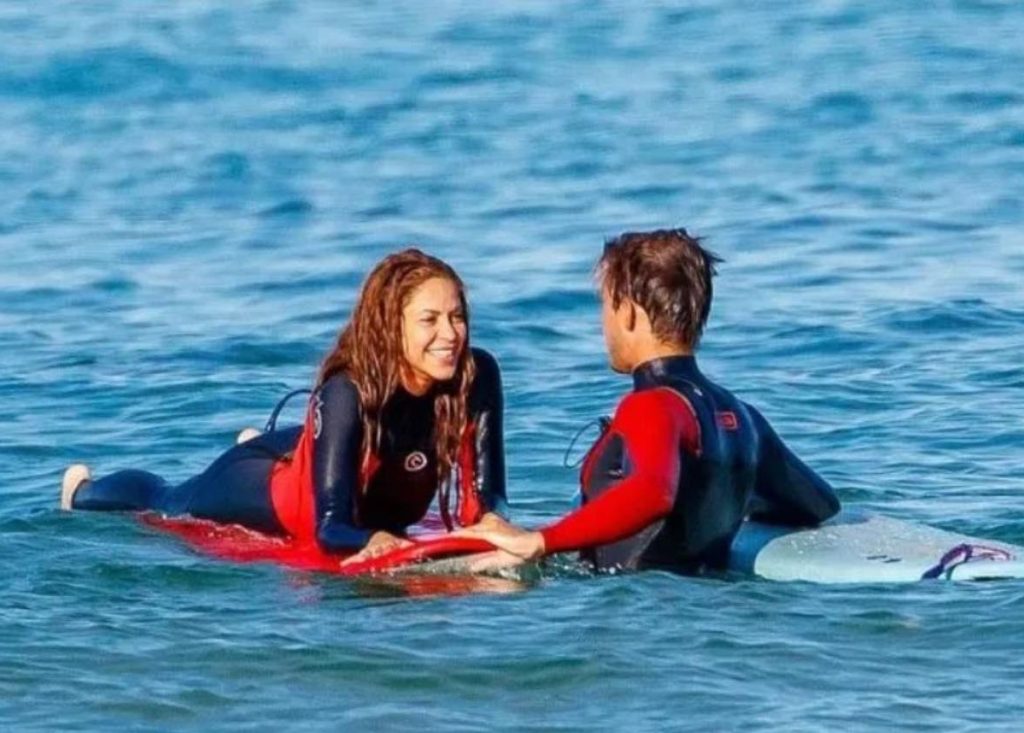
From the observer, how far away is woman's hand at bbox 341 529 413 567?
7504 mm

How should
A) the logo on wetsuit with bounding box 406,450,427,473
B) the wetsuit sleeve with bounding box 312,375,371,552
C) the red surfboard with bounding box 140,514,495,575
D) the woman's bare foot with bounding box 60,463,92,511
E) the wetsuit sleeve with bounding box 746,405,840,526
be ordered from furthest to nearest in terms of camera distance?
the woman's bare foot with bounding box 60,463,92,511 < the logo on wetsuit with bounding box 406,450,427,473 < the wetsuit sleeve with bounding box 746,405,840,526 < the wetsuit sleeve with bounding box 312,375,371,552 < the red surfboard with bounding box 140,514,495,575

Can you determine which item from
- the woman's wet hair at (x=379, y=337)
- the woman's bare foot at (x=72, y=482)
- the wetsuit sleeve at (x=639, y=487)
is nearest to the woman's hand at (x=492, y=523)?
the wetsuit sleeve at (x=639, y=487)

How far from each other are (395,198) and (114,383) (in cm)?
583

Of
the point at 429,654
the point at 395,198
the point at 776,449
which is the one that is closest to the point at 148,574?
the point at 429,654

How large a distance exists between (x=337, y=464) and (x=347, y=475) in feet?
0.18

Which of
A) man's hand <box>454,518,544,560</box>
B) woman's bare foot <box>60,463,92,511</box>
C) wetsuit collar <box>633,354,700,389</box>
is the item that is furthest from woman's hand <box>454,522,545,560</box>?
woman's bare foot <box>60,463,92,511</box>

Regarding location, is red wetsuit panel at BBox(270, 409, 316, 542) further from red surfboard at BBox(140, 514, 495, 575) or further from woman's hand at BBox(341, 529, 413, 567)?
woman's hand at BBox(341, 529, 413, 567)

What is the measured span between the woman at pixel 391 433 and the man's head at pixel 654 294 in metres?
0.53

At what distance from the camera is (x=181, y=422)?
36.7 feet

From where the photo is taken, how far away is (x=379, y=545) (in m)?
7.53

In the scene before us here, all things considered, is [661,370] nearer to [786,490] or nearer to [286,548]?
[786,490]

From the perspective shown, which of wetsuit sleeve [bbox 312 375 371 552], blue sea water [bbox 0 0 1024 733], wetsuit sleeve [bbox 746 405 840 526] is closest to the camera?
blue sea water [bbox 0 0 1024 733]

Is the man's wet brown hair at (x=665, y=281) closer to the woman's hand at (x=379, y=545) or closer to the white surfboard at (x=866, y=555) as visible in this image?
the white surfboard at (x=866, y=555)

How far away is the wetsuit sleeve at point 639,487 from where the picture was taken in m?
7.23
